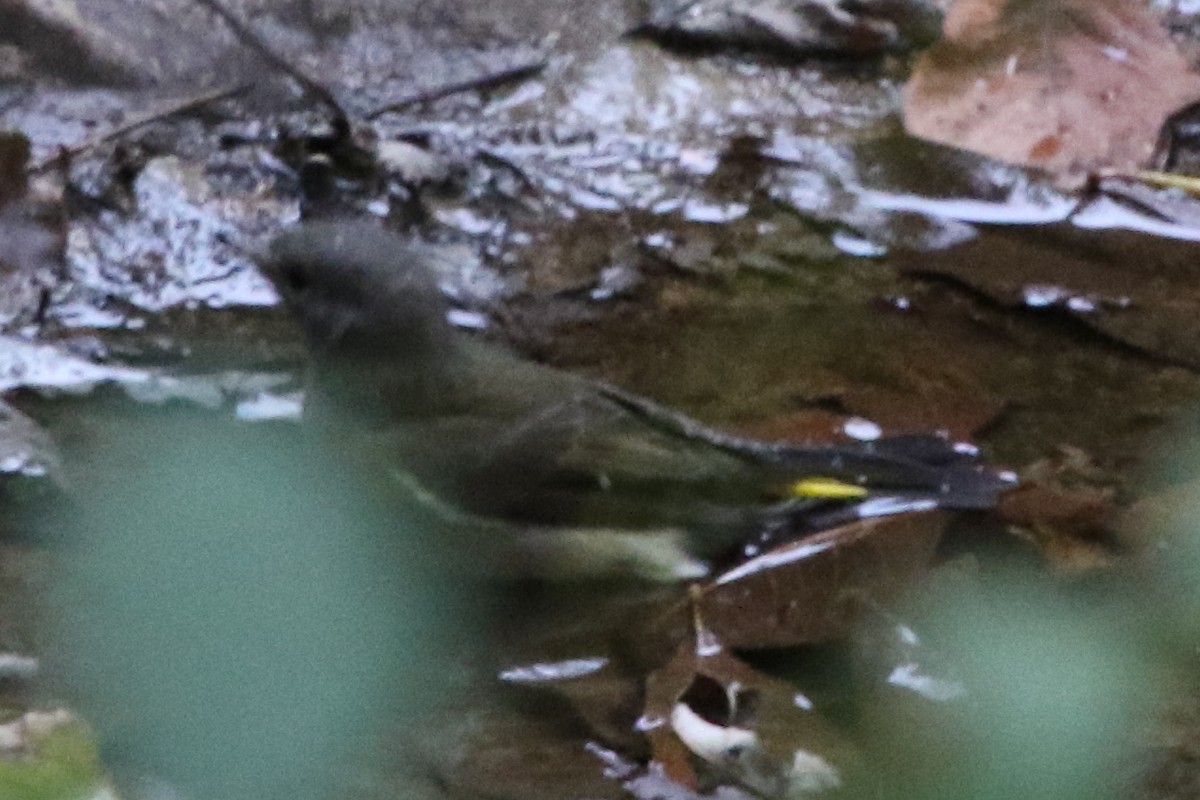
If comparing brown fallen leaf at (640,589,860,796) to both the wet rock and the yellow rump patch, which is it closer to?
the yellow rump patch

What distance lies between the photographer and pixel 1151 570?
2.53m

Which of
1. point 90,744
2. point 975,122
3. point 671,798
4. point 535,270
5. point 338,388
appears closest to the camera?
point 90,744

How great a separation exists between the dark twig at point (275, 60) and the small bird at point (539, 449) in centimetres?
63

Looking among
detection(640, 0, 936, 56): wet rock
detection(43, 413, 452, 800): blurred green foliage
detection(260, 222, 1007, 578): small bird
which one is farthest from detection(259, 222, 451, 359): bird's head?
detection(640, 0, 936, 56): wet rock

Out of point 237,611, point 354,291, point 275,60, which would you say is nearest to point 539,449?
point 354,291

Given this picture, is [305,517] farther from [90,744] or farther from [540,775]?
[90,744]

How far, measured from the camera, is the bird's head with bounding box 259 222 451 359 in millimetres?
3098

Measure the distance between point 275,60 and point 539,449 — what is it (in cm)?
164

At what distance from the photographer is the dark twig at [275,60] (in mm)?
3834

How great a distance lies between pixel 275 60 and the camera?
3.95 m

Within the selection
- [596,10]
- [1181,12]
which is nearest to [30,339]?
[596,10]

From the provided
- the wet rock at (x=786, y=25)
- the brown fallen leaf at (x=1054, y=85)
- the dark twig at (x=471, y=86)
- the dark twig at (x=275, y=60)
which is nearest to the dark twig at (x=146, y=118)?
the dark twig at (x=275, y=60)

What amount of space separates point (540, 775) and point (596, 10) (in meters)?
2.76

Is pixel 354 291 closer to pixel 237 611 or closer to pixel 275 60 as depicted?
pixel 237 611
